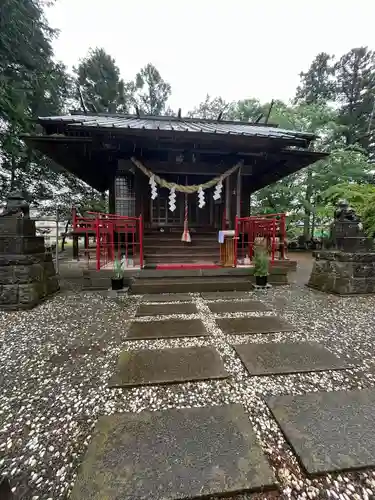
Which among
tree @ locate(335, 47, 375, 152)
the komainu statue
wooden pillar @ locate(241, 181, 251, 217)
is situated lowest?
the komainu statue

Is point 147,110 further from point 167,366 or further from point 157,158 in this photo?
point 167,366

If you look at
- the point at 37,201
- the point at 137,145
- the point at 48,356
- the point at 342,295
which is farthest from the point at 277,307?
the point at 37,201

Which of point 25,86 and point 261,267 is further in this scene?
point 25,86

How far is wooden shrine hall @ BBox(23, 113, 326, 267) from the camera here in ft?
16.2

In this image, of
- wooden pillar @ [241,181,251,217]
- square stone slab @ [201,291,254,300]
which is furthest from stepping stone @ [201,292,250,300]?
wooden pillar @ [241,181,251,217]

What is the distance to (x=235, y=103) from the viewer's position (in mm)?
16500

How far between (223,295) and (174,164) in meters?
3.71

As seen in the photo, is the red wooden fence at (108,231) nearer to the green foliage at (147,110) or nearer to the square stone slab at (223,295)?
the square stone slab at (223,295)

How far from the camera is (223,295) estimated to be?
156 inches

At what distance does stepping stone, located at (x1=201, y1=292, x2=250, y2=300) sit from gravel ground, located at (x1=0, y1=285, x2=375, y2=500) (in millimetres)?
725

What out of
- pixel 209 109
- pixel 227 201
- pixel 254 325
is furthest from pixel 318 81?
pixel 254 325

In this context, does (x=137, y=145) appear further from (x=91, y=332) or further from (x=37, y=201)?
A: (x=37, y=201)

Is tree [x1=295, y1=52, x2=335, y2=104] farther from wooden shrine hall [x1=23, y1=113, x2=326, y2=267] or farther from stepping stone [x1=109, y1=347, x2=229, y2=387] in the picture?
stepping stone [x1=109, y1=347, x2=229, y2=387]

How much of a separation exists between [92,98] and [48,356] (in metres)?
18.8
